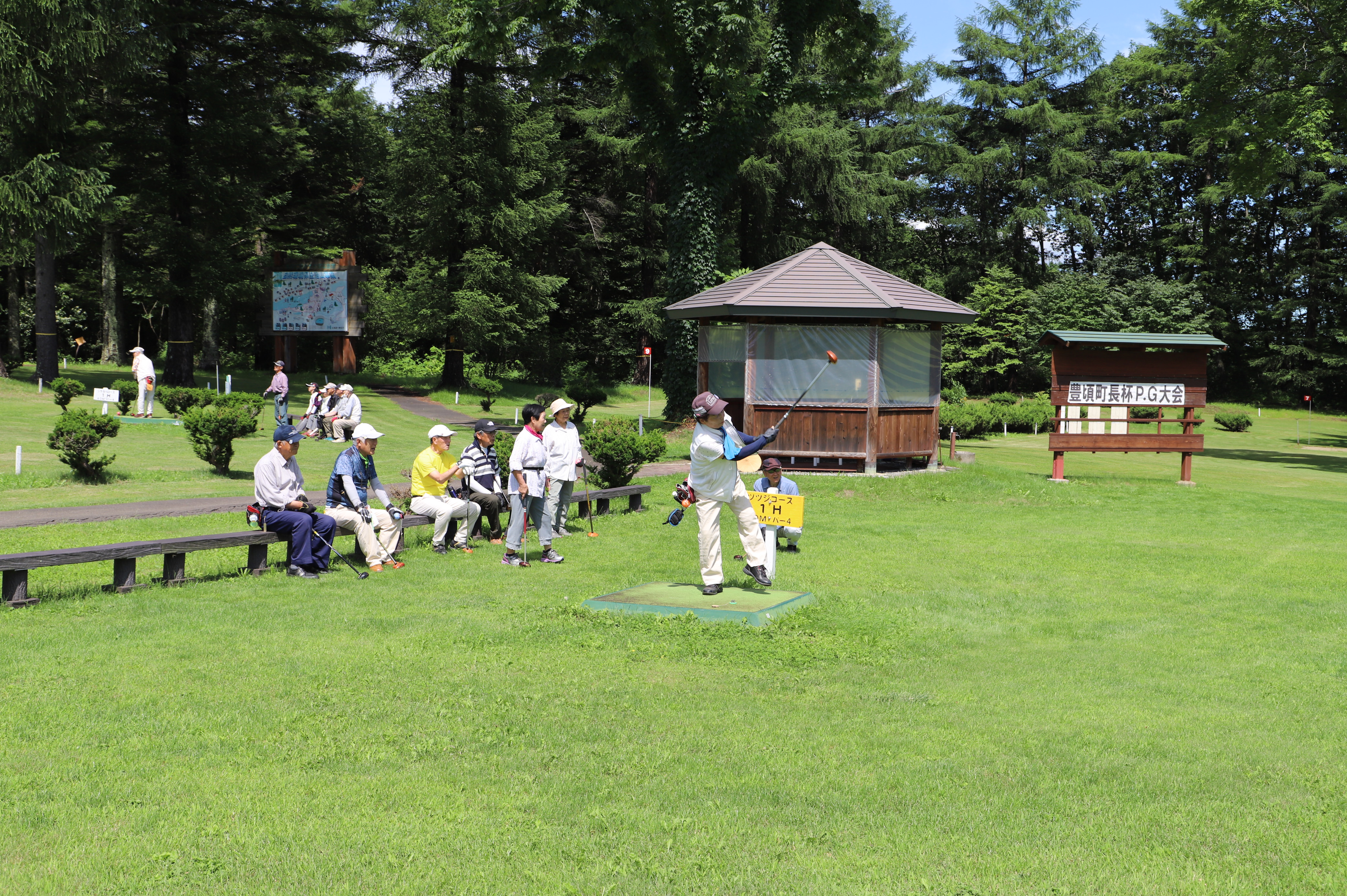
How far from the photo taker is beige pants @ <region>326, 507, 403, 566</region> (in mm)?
11570

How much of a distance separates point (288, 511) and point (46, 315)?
27.9 m

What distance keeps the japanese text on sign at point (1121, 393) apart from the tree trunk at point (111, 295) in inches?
1429

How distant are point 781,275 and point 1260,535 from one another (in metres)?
10.5

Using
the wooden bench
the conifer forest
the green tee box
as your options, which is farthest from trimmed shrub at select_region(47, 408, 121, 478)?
the conifer forest

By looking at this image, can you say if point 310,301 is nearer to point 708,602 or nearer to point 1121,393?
point 1121,393

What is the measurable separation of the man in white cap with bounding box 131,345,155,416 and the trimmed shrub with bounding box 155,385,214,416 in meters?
0.36

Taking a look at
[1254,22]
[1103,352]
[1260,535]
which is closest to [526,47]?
[1254,22]

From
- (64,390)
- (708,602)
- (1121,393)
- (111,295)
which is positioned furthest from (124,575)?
(111,295)

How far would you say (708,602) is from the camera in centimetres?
961

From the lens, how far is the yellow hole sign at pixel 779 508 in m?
10.5

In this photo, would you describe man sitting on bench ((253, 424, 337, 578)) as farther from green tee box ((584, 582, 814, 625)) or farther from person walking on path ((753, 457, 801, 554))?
person walking on path ((753, 457, 801, 554))

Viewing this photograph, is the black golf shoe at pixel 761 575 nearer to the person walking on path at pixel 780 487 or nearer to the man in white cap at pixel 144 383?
the person walking on path at pixel 780 487

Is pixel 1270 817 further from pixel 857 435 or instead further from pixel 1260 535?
pixel 857 435

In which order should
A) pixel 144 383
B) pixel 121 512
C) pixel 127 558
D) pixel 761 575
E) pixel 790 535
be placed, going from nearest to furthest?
1. pixel 127 558
2. pixel 761 575
3. pixel 790 535
4. pixel 121 512
5. pixel 144 383
